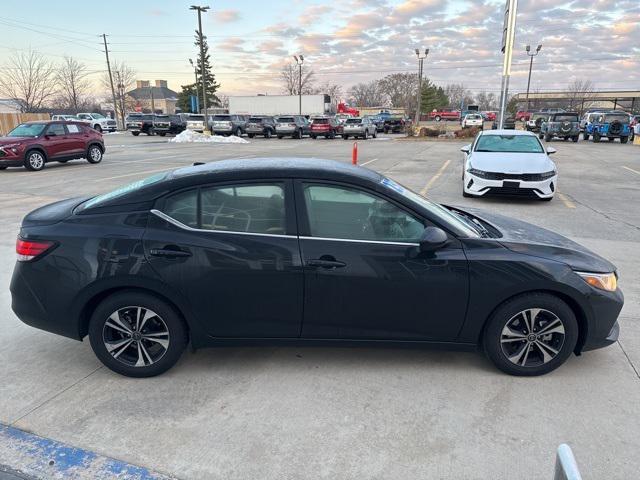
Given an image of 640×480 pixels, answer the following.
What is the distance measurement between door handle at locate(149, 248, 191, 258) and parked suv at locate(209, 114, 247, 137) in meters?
34.8

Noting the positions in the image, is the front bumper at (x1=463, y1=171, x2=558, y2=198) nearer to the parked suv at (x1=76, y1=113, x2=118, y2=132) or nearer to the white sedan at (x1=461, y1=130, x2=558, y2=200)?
the white sedan at (x1=461, y1=130, x2=558, y2=200)

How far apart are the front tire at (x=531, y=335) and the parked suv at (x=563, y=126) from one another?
30703 millimetres

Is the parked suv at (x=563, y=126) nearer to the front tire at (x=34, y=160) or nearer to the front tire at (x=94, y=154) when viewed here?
the front tire at (x=94, y=154)

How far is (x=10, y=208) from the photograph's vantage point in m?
A: 9.26

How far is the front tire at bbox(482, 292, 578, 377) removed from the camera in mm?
3238

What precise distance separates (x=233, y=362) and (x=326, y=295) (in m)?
0.98

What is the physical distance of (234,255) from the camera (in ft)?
10.4

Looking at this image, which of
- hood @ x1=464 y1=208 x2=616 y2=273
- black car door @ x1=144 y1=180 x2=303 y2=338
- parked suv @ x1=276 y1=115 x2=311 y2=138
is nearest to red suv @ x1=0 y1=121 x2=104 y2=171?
black car door @ x1=144 y1=180 x2=303 y2=338

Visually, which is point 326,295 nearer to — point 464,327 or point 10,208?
point 464,327

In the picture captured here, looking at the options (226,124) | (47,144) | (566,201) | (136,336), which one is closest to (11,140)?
(47,144)

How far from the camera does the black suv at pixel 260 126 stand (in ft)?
121

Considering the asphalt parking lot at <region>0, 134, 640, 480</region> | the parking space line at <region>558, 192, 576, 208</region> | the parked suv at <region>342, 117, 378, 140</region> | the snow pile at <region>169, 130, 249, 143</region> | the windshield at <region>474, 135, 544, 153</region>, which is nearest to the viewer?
the asphalt parking lot at <region>0, 134, 640, 480</region>

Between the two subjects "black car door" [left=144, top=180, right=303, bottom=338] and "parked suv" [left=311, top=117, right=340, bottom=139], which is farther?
"parked suv" [left=311, top=117, right=340, bottom=139]

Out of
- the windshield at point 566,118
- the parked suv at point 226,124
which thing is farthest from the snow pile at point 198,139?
the windshield at point 566,118
